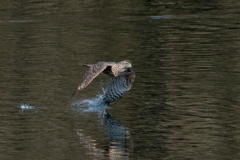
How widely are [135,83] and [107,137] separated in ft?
10.9

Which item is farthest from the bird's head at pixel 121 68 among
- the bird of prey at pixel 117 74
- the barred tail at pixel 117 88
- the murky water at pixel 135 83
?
the murky water at pixel 135 83

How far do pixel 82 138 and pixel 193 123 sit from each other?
1.47 metres

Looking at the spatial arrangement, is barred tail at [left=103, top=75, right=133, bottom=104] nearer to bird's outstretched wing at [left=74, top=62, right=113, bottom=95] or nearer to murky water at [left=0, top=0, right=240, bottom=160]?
murky water at [left=0, top=0, right=240, bottom=160]

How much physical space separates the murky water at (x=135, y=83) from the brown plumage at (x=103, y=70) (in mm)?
514

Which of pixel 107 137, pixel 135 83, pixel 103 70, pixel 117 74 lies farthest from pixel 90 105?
pixel 107 137

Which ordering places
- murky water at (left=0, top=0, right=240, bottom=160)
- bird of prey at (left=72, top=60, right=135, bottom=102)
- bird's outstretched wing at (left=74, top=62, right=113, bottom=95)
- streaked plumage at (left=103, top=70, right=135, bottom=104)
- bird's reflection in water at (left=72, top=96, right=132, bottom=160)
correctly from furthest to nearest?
streaked plumage at (left=103, top=70, right=135, bottom=104), bird of prey at (left=72, top=60, right=135, bottom=102), bird's outstretched wing at (left=74, top=62, right=113, bottom=95), murky water at (left=0, top=0, right=240, bottom=160), bird's reflection in water at (left=72, top=96, right=132, bottom=160)

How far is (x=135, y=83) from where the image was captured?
1530cm

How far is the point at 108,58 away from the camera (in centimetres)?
1772

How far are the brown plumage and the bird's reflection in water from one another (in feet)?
1.77

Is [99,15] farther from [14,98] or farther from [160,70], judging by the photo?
[14,98]

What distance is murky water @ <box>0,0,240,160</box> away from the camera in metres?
11.6

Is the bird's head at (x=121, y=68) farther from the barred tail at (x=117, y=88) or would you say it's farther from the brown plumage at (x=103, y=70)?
the barred tail at (x=117, y=88)

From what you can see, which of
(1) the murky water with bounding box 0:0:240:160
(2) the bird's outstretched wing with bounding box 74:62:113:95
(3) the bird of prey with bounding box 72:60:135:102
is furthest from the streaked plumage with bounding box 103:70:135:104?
(2) the bird's outstretched wing with bounding box 74:62:113:95

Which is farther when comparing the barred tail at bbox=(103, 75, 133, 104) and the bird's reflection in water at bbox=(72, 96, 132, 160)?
the barred tail at bbox=(103, 75, 133, 104)
